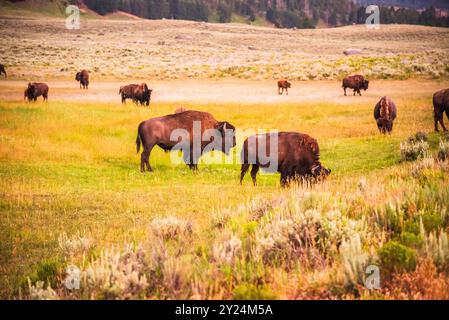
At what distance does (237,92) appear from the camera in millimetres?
38094

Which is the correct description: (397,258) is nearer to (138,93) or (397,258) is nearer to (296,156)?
(296,156)

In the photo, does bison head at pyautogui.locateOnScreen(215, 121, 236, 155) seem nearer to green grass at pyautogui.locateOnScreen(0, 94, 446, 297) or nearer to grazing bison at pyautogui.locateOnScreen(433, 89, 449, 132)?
green grass at pyautogui.locateOnScreen(0, 94, 446, 297)

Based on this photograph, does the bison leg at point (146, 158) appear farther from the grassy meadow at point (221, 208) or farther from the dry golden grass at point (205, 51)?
the dry golden grass at point (205, 51)

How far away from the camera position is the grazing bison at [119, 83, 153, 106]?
29.7m

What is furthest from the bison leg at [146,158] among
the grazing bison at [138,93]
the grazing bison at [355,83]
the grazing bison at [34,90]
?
the grazing bison at [355,83]

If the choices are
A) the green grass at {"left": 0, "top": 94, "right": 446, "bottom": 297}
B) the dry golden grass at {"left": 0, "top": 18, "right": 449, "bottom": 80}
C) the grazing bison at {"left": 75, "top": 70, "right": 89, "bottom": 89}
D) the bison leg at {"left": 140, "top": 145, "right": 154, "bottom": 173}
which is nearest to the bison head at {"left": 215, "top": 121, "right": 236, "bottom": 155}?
the green grass at {"left": 0, "top": 94, "right": 446, "bottom": 297}

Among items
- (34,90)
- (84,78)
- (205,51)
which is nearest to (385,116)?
(34,90)

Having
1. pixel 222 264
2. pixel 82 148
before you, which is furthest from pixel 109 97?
pixel 222 264

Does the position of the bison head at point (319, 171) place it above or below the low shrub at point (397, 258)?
below

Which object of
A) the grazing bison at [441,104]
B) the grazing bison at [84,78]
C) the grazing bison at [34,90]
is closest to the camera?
the grazing bison at [441,104]

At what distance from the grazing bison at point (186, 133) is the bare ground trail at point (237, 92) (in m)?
15.9

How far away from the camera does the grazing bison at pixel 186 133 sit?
48.6 ft

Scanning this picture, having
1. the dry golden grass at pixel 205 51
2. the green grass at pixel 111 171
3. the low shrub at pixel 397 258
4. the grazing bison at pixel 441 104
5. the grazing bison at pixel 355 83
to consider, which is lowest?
the green grass at pixel 111 171

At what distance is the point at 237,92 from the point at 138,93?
33.5 ft
